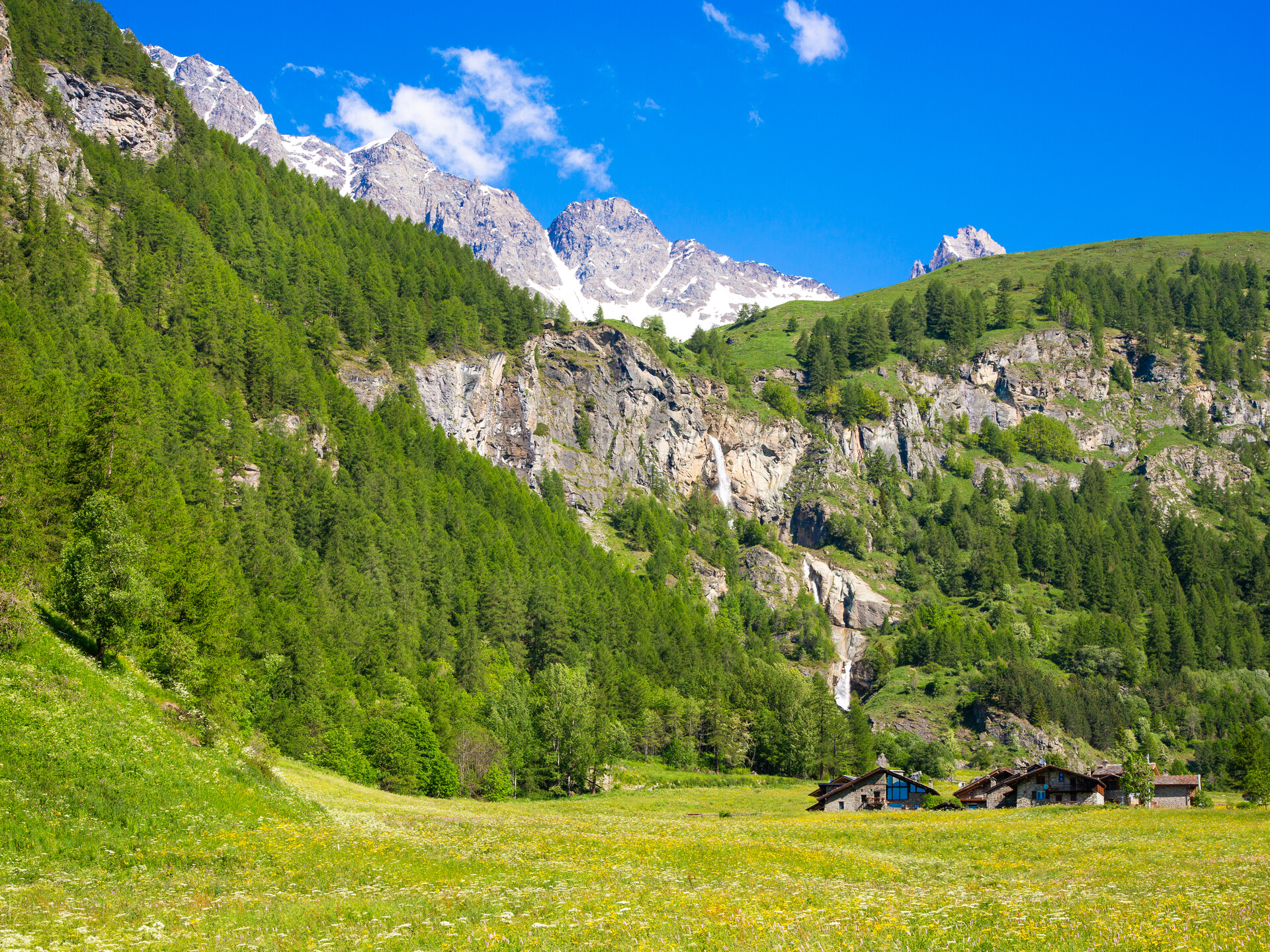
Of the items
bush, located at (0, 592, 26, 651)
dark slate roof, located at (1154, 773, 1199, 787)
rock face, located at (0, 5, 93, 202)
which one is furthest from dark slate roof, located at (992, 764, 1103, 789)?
rock face, located at (0, 5, 93, 202)

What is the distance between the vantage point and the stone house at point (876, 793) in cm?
8262

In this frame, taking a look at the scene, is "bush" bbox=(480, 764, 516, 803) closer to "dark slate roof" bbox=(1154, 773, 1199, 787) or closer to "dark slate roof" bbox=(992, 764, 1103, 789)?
"dark slate roof" bbox=(992, 764, 1103, 789)

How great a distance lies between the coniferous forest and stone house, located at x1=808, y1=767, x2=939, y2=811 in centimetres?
2721

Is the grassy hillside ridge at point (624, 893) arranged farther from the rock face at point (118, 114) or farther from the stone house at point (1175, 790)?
the rock face at point (118, 114)

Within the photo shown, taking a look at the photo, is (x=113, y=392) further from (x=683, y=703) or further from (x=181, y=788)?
(x=683, y=703)

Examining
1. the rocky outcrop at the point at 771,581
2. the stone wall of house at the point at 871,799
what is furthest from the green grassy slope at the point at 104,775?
the rocky outcrop at the point at 771,581

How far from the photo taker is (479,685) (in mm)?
98938

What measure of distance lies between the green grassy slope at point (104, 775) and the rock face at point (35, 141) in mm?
130033

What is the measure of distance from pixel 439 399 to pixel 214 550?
360 feet

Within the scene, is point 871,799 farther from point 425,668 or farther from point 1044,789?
point 425,668

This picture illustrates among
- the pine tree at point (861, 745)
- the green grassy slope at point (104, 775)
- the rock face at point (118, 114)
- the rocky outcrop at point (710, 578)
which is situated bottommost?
the pine tree at point (861, 745)

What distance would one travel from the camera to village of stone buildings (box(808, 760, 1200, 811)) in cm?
8338

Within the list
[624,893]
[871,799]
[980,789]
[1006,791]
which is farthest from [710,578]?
[624,893]

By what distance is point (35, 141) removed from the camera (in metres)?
127
